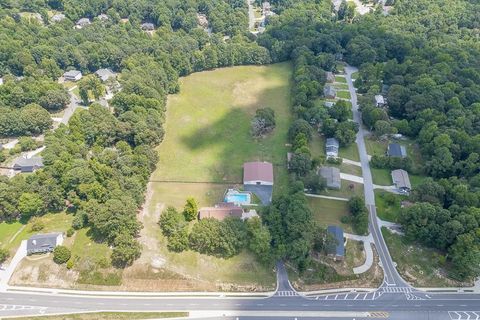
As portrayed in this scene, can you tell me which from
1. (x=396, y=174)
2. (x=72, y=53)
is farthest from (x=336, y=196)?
(x=72, y=53)

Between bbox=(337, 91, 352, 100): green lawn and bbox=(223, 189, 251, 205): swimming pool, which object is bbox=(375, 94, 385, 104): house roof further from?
bbox=(223, 189, 251, 205): swimming pool

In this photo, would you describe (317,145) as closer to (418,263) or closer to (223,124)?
(223,124)

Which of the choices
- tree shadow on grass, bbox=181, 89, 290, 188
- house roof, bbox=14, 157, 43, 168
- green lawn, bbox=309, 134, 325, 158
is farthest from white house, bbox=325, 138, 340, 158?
house roof, bbox=14, 157, 43, 168

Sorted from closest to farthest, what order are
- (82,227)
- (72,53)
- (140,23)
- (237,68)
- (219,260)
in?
(219,260) < (82,227) < (72,53) < (237,68) < (140,23)

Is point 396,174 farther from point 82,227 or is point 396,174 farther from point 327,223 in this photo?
point 82,227

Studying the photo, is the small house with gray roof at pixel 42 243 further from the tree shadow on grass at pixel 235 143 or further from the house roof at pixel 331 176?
the house roof at pixel 331 176

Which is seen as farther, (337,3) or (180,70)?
(337,3)

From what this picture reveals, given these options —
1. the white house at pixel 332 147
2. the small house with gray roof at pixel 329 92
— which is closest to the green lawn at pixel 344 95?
the small house with gray roof at pixel 329 92

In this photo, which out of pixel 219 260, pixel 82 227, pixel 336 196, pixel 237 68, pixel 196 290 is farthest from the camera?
pixel 237 68
